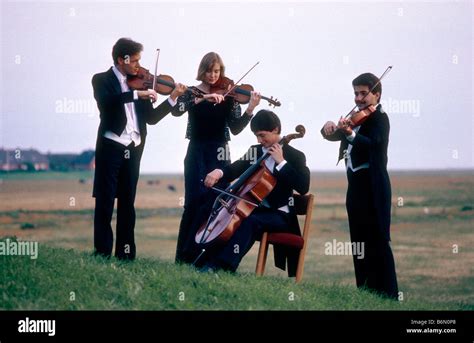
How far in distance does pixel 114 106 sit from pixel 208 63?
3.17 ft

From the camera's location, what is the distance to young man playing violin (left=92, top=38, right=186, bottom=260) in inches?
306

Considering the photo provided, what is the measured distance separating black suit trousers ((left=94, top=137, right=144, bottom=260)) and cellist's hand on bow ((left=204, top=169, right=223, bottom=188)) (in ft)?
2.25

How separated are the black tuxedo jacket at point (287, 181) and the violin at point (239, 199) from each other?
137 millimetres

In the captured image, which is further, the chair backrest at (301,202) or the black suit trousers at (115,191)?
the chair backrest at (301,202)

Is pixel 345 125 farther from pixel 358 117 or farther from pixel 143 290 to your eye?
pixel 143 290

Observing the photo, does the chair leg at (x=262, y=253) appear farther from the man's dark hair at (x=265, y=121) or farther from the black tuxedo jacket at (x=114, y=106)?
the black tuxedo jacket at (x=114, y=106)

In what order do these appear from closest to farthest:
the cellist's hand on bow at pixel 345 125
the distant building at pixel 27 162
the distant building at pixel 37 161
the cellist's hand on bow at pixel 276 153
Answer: the cellist's hand on bow at pixel 345 125, the cellist's hand on bow at pixel 276 153, the distant building at pixel 37 161, the distant building at pixel 27 162

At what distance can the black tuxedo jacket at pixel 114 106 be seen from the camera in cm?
779

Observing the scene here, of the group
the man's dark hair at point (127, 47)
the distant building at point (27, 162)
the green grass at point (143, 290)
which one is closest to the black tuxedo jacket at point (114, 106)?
the man's dark hair at point (127, 47)

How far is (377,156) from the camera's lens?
7902mm
